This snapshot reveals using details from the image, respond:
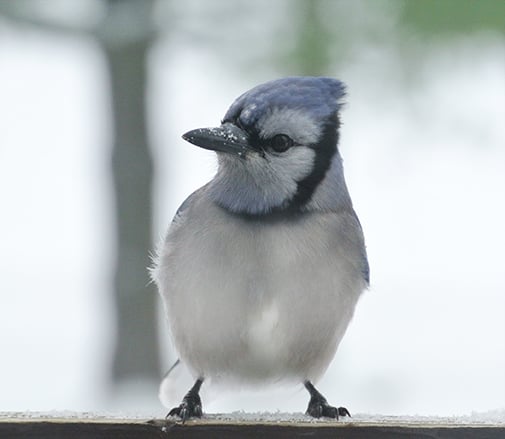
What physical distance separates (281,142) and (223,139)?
0.11 m

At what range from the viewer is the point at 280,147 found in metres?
1.86

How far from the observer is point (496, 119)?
457cm

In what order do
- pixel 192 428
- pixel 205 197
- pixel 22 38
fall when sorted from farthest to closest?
pixel 22 38, pixel 205 197, pixel 192 428

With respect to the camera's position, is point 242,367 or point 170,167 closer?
point 242,367

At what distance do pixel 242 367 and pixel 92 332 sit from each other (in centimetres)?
345

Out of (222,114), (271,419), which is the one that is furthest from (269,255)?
(222,114)

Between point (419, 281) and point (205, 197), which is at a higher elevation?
point (205, 197)

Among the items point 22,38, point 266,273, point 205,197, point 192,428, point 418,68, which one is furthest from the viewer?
point 22,38

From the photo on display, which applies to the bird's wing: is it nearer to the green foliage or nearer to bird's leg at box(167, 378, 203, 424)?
bird's leg at box(167, 378, 203, 424)

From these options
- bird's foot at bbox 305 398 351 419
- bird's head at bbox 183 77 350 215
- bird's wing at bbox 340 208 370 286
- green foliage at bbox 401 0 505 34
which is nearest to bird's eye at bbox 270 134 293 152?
bird's head at bbox 183 77 350 215

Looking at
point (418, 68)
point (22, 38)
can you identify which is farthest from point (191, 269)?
point (22, 38)

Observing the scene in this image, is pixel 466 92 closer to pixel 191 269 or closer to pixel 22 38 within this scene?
pixel 22 38

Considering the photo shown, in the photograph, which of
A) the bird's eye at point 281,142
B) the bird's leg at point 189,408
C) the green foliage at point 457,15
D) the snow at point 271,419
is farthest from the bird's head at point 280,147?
the green foliage at point 457,15

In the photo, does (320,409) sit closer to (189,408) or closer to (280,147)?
(189,408)
